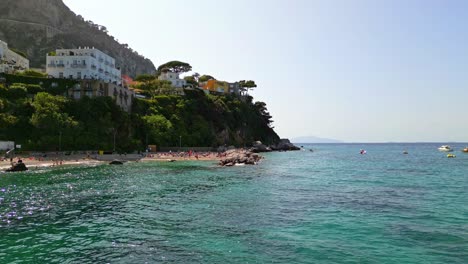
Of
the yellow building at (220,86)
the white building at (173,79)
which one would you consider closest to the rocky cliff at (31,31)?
the white building at (173,79)

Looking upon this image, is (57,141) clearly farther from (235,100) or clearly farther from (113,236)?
(235,100)

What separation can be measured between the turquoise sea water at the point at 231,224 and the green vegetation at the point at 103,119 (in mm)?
43107

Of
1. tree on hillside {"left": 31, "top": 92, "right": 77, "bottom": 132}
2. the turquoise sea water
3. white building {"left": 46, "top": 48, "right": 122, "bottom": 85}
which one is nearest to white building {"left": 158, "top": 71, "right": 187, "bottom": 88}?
white building {"left": 46, "top": 48, "right": 122, "bottom": 85}

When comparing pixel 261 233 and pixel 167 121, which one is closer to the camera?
pixel 261 233

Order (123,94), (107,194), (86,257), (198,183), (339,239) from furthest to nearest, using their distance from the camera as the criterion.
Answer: (123,94) < (198,183) < (107,194) < (339,239) < (86,257)

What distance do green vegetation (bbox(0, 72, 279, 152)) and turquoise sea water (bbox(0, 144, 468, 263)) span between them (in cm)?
4311

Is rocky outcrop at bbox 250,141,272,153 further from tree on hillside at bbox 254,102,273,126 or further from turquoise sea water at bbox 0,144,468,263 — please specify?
turquoise sea water at bbox 0,144,468,263

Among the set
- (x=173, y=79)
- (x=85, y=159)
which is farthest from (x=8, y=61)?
(x=173, y=79)

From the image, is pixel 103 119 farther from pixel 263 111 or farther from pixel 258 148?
pixel 263 111

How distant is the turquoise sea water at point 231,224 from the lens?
15828 mm

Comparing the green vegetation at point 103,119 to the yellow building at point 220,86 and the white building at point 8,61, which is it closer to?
the white building at point 8,61

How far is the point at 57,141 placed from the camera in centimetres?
7675

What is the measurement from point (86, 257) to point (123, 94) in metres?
93.7

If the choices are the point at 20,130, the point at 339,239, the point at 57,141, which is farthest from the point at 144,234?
the point at 20,130
